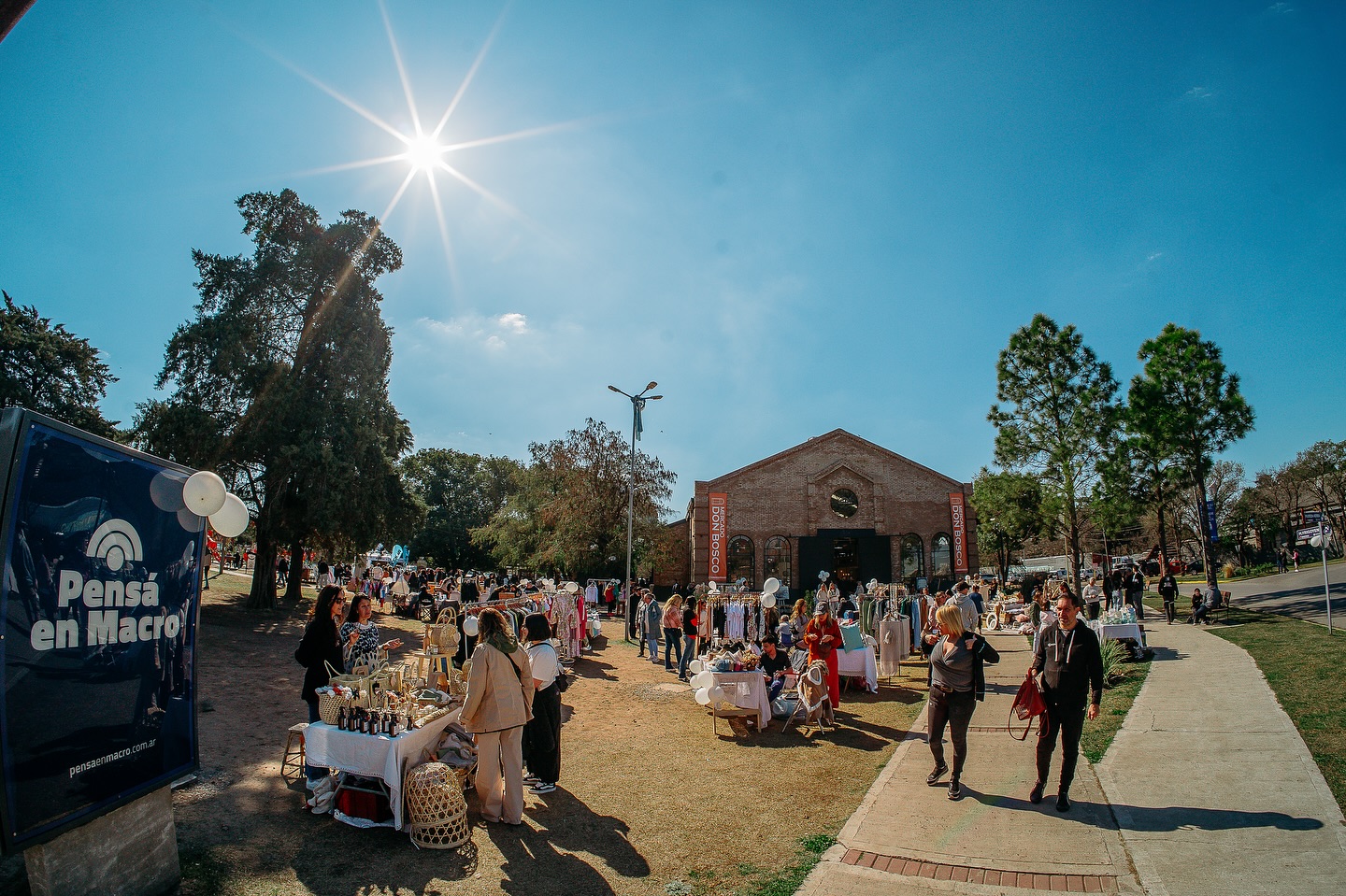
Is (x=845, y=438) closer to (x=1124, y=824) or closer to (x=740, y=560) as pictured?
(x=740, y=560)

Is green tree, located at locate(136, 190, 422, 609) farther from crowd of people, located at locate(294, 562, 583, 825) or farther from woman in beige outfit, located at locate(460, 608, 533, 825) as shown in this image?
woman in beige outfit, located at locate(460, 608, 533, 825)

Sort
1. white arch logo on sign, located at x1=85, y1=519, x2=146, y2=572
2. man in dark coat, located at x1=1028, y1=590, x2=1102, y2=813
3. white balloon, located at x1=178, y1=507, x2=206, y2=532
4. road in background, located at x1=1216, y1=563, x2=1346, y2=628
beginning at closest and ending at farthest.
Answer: white arch logo on sign, located at x1=85, y1=519, x2=146, y2=572
white balloon, located at x1=178, y1=507, x2=206, y2=532
man in dark coat, located at x1=1028, y1=590, x2=1102, y2=813
road in background, located at x1=1216, y1=563, x2=1346, y2=628

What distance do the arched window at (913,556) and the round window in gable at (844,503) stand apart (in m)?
3.28

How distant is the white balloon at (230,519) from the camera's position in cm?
529

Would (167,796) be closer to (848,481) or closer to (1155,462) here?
(1155,462)

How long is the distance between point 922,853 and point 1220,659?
1121cm

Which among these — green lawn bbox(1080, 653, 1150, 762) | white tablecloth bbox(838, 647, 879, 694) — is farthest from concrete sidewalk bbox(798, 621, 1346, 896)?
white tablecloth bbox(838, 647, 879, 694)

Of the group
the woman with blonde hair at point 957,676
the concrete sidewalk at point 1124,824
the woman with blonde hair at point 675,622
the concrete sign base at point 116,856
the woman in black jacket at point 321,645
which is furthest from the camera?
the woman with blonde hair at point 675,622

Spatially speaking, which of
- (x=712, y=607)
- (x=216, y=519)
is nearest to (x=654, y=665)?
(x=712, y=607)

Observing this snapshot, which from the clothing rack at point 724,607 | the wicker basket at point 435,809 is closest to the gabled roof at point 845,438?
the clothing rack at point 724,607

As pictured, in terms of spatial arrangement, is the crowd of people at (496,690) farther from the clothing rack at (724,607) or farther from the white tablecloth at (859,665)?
the clothing rack at (724,607)

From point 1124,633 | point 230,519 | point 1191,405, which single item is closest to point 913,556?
point 1191,405

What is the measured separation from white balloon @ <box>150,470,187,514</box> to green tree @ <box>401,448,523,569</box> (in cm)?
4877

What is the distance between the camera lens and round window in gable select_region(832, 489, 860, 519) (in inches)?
1462
